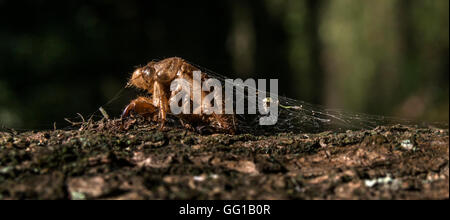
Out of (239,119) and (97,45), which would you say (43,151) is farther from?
(97,45)

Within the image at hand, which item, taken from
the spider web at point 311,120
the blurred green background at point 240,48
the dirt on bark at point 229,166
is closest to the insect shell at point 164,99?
the spider web at point 311,120

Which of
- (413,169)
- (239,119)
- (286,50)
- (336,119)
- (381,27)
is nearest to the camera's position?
(413,169)

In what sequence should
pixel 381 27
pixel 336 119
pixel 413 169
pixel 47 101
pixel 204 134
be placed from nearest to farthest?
pixel 413 169, pixel 204 134, pixel 336 119, pixel 381 27, pixel 47 101

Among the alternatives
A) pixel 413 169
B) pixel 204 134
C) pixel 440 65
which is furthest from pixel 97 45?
pixel 413 169

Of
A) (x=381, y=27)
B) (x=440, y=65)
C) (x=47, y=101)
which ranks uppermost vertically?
(x=381, y=27)

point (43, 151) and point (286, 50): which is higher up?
point (286, 50)

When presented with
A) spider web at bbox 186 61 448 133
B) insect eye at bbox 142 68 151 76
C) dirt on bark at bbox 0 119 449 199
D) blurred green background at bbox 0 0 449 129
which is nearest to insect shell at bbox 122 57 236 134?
insect eye at bbox 142 68 151 76
